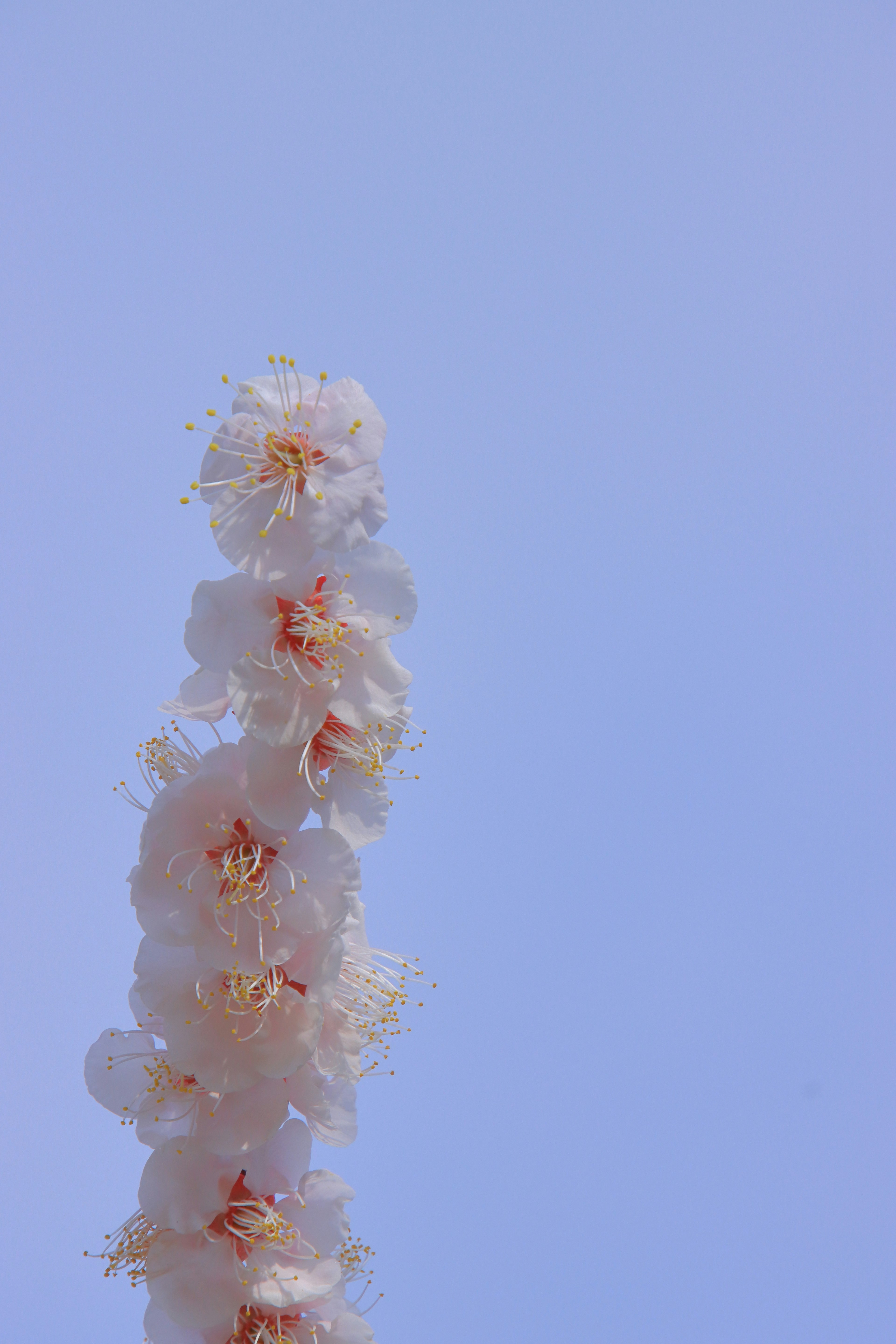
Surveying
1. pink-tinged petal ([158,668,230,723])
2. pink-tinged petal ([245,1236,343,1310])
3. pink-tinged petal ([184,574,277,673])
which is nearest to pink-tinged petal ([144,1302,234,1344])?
pink-tinged petal ([245,1236,343,1310])

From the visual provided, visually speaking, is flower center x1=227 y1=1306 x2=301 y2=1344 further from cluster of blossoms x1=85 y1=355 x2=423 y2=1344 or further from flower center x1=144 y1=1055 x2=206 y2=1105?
flower center x1=144 y1=1055 x2=206 y2=1105

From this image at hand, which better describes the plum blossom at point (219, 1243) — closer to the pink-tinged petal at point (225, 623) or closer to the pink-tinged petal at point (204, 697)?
the pink-tinged petal at point (204, 697)

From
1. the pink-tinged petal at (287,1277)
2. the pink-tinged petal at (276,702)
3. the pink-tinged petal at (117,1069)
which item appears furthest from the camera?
the pink-tinged petal at (117,1069)

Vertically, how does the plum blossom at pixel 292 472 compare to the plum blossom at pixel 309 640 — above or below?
above

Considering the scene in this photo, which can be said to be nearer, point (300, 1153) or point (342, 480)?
point (342, 480)

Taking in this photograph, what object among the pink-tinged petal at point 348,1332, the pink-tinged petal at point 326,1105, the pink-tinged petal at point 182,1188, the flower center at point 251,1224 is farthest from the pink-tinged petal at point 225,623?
the pink-tinged petal at point 348,1332

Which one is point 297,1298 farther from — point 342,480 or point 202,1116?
point 342,480

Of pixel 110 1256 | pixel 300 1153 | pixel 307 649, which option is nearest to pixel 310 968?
pixel 300 1153
